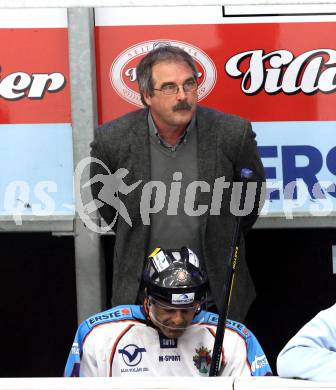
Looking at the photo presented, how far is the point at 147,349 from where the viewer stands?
3793mm

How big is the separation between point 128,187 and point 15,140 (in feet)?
2.39

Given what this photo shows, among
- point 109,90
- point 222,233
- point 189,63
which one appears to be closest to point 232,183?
point 222,233

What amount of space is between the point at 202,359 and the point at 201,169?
743 mm

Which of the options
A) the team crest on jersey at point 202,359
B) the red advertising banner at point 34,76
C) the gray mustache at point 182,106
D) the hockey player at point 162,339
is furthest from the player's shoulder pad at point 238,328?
the red advertising banner at point 34,76

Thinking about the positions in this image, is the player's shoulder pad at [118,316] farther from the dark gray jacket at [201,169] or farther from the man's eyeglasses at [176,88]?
the man's eyeglasses at [176,88]

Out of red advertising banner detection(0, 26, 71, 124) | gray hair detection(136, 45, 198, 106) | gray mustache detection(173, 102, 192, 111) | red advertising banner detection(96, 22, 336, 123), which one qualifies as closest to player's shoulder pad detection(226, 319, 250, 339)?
gray mustache detection(173, 102, 192, 111)

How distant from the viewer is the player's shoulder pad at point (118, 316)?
Result: 3.82 m

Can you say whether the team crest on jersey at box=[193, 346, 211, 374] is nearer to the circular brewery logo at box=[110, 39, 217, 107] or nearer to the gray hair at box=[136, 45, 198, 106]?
the gray hair at box=[136, 45, 198, 106]

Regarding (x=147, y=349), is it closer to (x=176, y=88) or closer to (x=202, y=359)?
(x=202, y=359)

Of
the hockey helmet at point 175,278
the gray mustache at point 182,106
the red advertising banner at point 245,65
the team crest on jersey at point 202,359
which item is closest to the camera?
the hockey helmet at point 175,278

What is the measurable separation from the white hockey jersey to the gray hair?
862 millimetres

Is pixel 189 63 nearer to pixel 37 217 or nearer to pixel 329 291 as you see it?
pixel 37 217

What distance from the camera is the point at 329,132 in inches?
184

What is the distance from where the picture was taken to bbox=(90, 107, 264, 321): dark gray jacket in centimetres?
416
